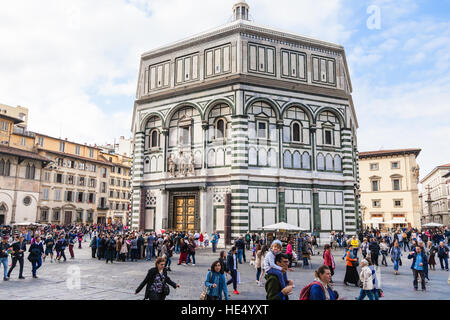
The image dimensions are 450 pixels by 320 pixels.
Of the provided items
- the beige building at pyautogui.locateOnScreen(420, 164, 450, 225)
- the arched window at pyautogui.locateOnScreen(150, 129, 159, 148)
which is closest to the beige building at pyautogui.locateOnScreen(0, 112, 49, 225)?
the arched window at pyautogui.locateOnScreen(150, 129, 159, 148)

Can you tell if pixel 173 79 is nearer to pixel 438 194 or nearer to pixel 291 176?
pixel 291 176

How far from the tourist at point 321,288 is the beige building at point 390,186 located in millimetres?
52774

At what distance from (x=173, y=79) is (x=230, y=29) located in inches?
250

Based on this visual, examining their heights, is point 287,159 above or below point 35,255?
Result: above

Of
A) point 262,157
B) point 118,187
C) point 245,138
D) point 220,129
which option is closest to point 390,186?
point 262,157

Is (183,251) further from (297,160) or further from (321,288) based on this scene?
(297,160)

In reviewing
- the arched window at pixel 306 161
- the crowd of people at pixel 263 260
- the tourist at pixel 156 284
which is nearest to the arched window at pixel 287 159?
the arched window at pixel 306 161

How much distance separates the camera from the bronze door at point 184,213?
27391mm

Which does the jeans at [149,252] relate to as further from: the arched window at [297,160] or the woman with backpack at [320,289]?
the woman with backpack at [320,289]

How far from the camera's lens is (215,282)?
722cm

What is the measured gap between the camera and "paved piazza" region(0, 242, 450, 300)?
10.4 metres

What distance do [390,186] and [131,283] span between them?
5324cm

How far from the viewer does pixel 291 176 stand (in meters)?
27.1
